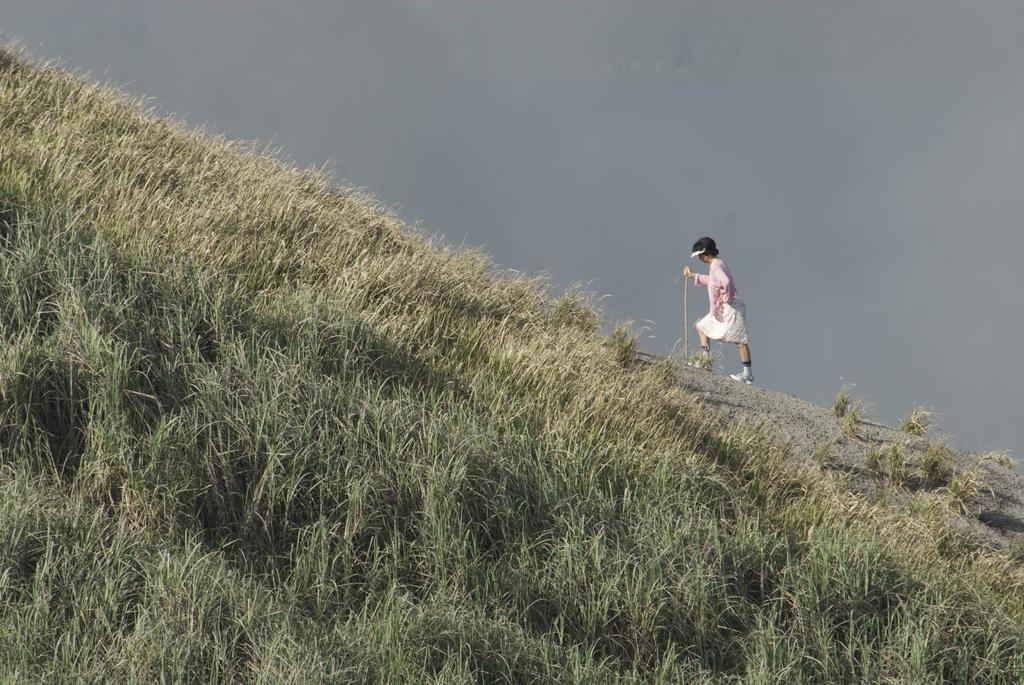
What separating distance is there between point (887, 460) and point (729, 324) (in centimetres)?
409

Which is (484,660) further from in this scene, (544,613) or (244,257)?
(244,257)

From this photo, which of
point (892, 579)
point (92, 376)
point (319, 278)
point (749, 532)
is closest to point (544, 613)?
point (749, 532)

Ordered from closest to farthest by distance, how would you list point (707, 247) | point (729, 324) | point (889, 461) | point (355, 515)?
point (355, 515), point (889, 461), point (729, 324), point (707, 247)

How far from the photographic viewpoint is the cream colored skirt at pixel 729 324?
12859mm

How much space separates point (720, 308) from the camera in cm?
1305

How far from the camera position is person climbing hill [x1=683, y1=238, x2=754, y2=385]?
507 inches

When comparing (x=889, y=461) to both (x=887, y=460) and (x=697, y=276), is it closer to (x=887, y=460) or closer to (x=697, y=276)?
(x=887, y=460)

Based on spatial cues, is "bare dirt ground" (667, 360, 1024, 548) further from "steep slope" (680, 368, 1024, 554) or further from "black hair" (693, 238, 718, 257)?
"black hair" (693, 238, 718, 257)

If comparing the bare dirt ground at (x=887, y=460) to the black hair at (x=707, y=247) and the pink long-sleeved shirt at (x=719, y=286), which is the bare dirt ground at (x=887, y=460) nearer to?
the pink long-sleeved shirt at (x=719, y=286)

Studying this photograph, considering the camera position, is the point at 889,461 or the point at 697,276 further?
the point at 697,276

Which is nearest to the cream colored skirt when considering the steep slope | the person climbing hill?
the person climbing hill

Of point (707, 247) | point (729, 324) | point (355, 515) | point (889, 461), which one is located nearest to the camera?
point (355, 515)

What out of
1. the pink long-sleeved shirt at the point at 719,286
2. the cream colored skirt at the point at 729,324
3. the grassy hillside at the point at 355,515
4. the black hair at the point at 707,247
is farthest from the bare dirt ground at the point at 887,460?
the black hair at the point at 707,247

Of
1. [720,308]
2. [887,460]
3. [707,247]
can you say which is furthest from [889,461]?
[707,247]
